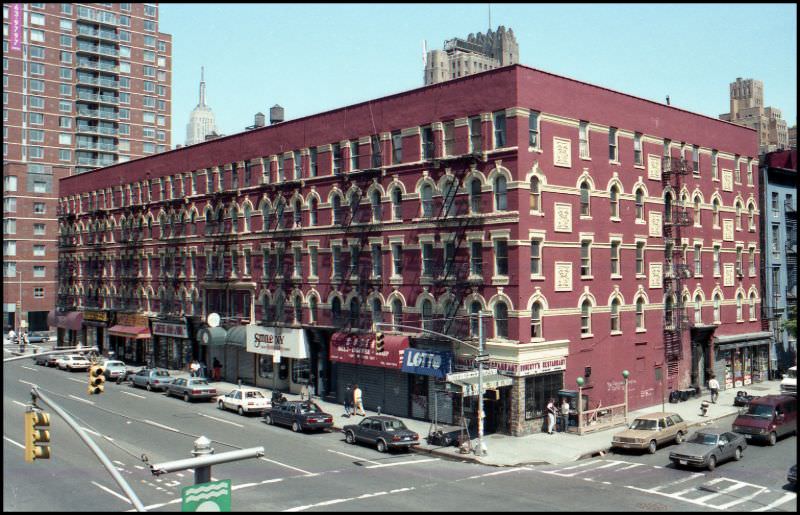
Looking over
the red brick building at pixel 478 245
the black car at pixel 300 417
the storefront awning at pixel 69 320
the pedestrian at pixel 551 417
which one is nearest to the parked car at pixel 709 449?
the pedestrian at pixel 551 417

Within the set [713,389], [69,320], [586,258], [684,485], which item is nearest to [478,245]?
[586,258]

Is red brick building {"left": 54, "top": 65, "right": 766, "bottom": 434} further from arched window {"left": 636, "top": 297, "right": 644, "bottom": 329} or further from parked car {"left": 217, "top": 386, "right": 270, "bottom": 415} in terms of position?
parked car {"left": 217, "top": 386, "right": 270, "bottom": 415}

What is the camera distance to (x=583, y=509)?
24.8 m

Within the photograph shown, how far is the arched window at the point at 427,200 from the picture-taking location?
4397 cm

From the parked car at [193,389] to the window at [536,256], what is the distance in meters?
23.7

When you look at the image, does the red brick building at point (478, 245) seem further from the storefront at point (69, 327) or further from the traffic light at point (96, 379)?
the storefront at point (69, 327)

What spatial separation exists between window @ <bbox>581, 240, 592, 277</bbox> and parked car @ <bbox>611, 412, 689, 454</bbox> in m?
9.73

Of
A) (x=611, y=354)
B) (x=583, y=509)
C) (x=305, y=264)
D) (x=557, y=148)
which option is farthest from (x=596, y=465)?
(x=305, y=264)

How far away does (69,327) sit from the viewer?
8231 cm

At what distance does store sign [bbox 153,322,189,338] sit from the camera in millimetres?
64250

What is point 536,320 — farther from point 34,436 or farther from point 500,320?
point 34,436

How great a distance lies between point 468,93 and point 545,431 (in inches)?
746

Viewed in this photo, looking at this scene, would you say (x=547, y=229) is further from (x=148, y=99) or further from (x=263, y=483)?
(x=148, y=99)

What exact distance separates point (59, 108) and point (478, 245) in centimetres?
9752
